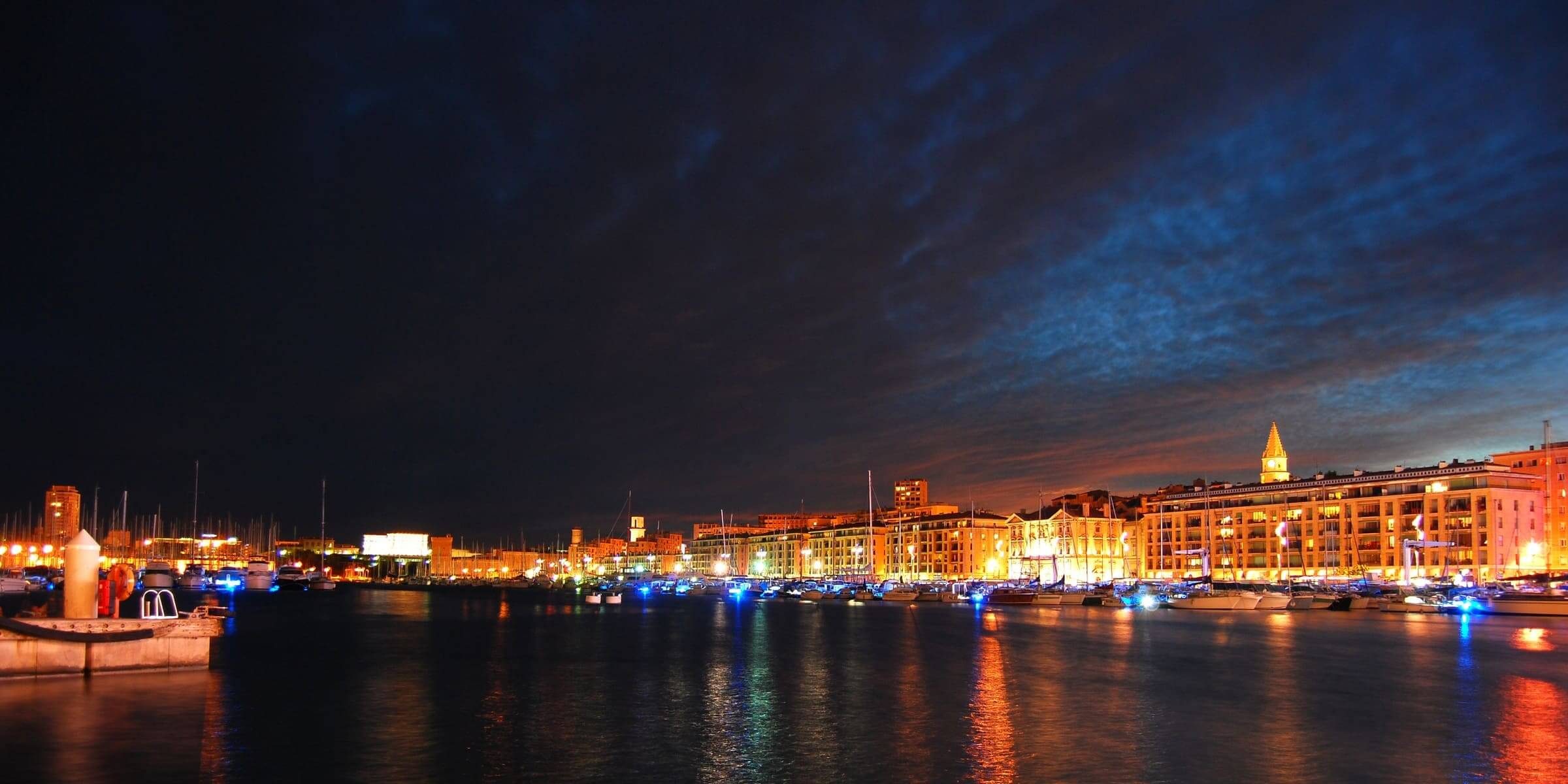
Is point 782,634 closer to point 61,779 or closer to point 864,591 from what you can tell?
point 61,779

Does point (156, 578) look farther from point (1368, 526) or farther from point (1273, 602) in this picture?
point (1368, 526)

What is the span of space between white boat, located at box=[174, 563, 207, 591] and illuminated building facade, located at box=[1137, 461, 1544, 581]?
449 ft

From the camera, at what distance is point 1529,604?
4055 inches

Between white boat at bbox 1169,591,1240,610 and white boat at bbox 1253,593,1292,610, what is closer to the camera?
white boat at bbox 1253,593,1292,610

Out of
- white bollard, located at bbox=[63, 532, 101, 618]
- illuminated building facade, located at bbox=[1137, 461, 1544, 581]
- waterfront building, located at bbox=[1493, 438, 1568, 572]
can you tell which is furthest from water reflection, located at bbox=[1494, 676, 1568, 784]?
waterfront building, located at bbox=[1493, 438, 1568, 572]

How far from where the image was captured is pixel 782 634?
6838 centimetres

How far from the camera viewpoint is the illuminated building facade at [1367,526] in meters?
151

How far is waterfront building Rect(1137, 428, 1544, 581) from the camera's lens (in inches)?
5950

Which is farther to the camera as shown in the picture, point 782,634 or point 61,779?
point 782,634

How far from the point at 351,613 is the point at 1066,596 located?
74462 millimetres

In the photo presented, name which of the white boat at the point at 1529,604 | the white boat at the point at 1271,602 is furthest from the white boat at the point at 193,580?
the white boat at the point at 1529,604

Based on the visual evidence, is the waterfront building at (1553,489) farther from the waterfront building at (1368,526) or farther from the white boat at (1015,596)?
the white boat at (1015,596)

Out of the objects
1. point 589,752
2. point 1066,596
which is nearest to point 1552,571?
point 1066,596

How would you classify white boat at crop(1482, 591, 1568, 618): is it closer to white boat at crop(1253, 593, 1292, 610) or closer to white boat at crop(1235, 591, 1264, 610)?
white boat at crop(1253, 593, 1292, 610)
